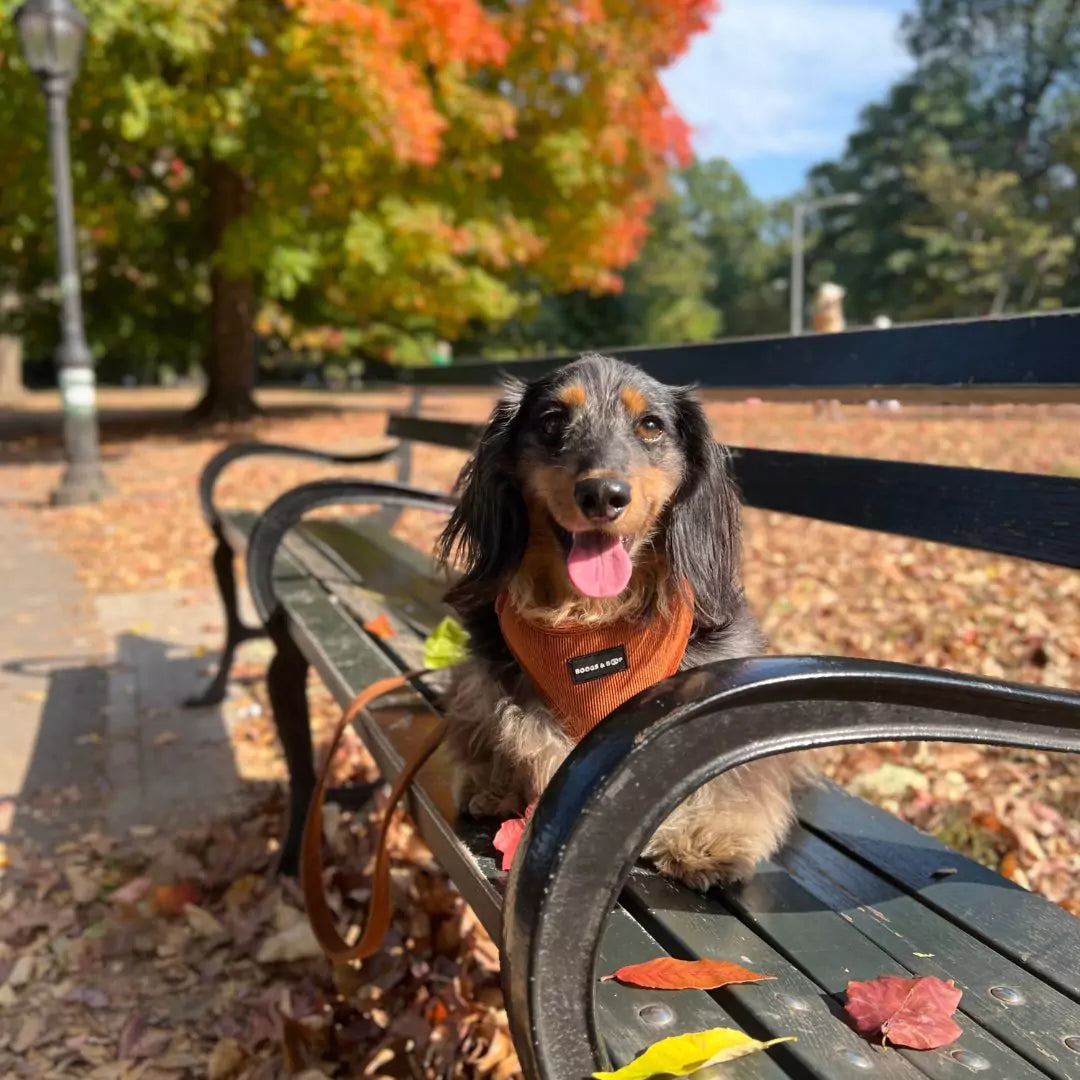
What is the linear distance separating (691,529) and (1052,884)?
1.47 m

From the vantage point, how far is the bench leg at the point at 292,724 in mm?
3014

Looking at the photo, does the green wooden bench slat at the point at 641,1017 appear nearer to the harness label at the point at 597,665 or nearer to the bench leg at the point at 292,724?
the harness label at the point at 597,665

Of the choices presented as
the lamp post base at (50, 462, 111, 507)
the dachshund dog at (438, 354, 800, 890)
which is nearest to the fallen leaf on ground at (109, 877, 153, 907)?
the dachshund dog at (438, 354, 800, 890)

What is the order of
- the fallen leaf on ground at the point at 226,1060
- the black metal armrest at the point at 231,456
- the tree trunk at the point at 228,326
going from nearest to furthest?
the fallen leaf on ground at the point at 226,1060 < the black metal armrest at the point at 231,456 < the tree trunk at the point at 228,326

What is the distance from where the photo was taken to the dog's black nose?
69.1 inches

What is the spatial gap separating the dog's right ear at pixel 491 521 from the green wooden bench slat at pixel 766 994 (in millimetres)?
653

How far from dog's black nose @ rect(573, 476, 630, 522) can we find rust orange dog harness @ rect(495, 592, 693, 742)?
0.23 m

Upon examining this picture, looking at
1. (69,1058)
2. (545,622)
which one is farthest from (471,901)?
(69,1058)

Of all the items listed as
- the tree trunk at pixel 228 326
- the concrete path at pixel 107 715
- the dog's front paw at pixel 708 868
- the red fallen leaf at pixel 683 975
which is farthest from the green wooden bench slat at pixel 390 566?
the tree trunk at pixel 228 326

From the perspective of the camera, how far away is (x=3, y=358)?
27.7 meters

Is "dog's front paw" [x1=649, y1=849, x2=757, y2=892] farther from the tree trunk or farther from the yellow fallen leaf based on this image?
the tree trunk

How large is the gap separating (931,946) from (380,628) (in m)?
1.91

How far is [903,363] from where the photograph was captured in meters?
2.43

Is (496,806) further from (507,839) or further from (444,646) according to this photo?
(444,646)
